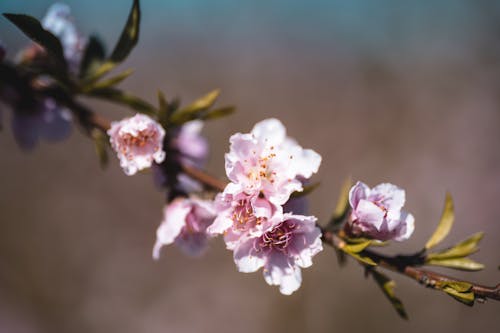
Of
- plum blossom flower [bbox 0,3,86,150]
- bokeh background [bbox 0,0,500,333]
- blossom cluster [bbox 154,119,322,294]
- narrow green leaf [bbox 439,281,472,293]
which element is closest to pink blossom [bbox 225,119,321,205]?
blossom cluster [bbox 154,119,322,294]

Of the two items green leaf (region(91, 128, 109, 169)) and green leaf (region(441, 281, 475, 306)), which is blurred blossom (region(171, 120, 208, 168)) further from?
green leaf (region(441, 281, 475, 306))

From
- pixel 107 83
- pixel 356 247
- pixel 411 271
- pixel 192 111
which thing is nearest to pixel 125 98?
pixel 107 83

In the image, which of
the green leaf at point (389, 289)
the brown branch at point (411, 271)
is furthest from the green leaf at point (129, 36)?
the green leaf at point (389, 289)

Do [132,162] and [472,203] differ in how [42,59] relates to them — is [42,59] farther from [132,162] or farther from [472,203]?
[472,203]

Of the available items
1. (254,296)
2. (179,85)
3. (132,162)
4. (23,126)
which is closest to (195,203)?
(132,162)

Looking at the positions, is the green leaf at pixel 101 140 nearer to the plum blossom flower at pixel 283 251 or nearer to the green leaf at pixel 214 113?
the green leaf at pixel 214 113
